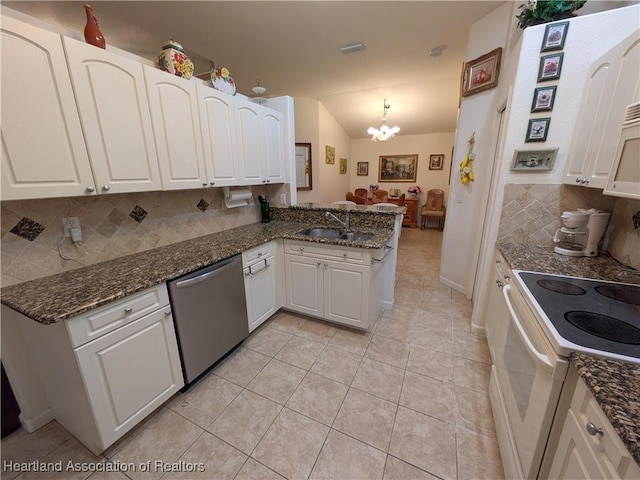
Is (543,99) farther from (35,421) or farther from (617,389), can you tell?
(35,421)

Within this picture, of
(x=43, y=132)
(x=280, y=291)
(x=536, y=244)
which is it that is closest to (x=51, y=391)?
(x=43, y=132)

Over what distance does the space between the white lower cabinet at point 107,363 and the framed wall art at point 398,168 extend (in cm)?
664

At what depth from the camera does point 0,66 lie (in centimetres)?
106

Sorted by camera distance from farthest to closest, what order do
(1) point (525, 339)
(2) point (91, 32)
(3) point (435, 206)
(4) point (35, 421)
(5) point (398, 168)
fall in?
1. (5) point (398, 168)
2. (3) point (435, 206)
3. (4) point (35, 421)
4. (2) point (91, 32)
5. (1) point (525, 339)

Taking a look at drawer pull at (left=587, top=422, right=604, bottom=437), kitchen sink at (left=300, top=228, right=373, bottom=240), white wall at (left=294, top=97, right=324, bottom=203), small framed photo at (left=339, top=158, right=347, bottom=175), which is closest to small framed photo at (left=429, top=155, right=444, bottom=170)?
small framed photo at (left=339, top=158, right=347, bottom=175)

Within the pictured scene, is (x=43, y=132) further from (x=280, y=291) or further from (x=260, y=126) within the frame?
(x=280, y=291)

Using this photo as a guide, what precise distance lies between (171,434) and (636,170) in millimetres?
2650

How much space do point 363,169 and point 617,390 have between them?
23.3ft

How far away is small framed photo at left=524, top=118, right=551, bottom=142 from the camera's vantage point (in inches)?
67.6

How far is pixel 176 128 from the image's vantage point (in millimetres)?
1718

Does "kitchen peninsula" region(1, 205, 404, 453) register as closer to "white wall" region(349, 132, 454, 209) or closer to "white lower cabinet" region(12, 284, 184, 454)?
"white lower cabinet" region(12, 284, 184, 454)

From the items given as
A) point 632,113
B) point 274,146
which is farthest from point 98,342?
point 632,113

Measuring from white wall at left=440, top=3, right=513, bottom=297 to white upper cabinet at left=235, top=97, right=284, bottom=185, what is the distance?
6.69 ft

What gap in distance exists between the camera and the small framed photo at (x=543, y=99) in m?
1.66
